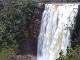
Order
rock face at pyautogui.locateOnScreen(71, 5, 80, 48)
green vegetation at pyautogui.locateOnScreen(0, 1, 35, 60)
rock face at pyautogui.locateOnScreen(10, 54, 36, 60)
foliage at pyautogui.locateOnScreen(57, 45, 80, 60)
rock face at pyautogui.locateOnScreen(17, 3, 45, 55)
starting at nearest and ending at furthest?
foliage at pyautogui.locateOnScreen(57, 45, 80, 60) < rock face at pyautogui.locateOnScreen(71, 5, 80, 48) < rock face at pyautogui.locateOnScreen(10, 54, 36, 60) < rock face at pyautogui.locateOnScreen(17, 3, 45, 55) < green vegetation at pyautogui.locateOnScreen(0, 1, 35, 60)

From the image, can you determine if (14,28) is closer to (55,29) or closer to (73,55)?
(55,29)

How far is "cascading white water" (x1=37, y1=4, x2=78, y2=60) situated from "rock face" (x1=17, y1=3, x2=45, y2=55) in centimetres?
50

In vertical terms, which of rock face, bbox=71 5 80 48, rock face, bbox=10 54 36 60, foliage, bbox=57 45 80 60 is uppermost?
rock face, bbox=71 5 80 48

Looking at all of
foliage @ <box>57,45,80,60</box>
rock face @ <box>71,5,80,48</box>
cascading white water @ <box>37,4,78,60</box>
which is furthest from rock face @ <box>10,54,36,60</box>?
foliage @ <box>57,45,80,60</box>

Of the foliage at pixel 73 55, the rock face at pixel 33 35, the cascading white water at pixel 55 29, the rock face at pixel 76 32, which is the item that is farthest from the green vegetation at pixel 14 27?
the foliage at pixel 73 55

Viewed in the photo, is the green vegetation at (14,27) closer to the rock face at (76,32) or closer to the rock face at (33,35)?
the rock face at (33,35)

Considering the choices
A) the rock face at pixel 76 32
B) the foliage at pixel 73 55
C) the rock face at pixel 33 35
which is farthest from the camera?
the rock face at pixel 33 35

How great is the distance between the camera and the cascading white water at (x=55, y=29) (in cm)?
1847

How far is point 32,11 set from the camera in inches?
814

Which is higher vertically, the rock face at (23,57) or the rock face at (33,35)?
the rock face at (33,35)

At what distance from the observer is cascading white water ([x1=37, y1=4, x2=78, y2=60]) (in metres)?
18.5

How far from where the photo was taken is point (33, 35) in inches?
797

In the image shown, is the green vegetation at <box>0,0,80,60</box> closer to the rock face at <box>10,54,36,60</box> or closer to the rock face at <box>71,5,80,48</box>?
the rock face at <box>10,54,36,60</box>

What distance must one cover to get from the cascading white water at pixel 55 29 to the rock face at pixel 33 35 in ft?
1.64
